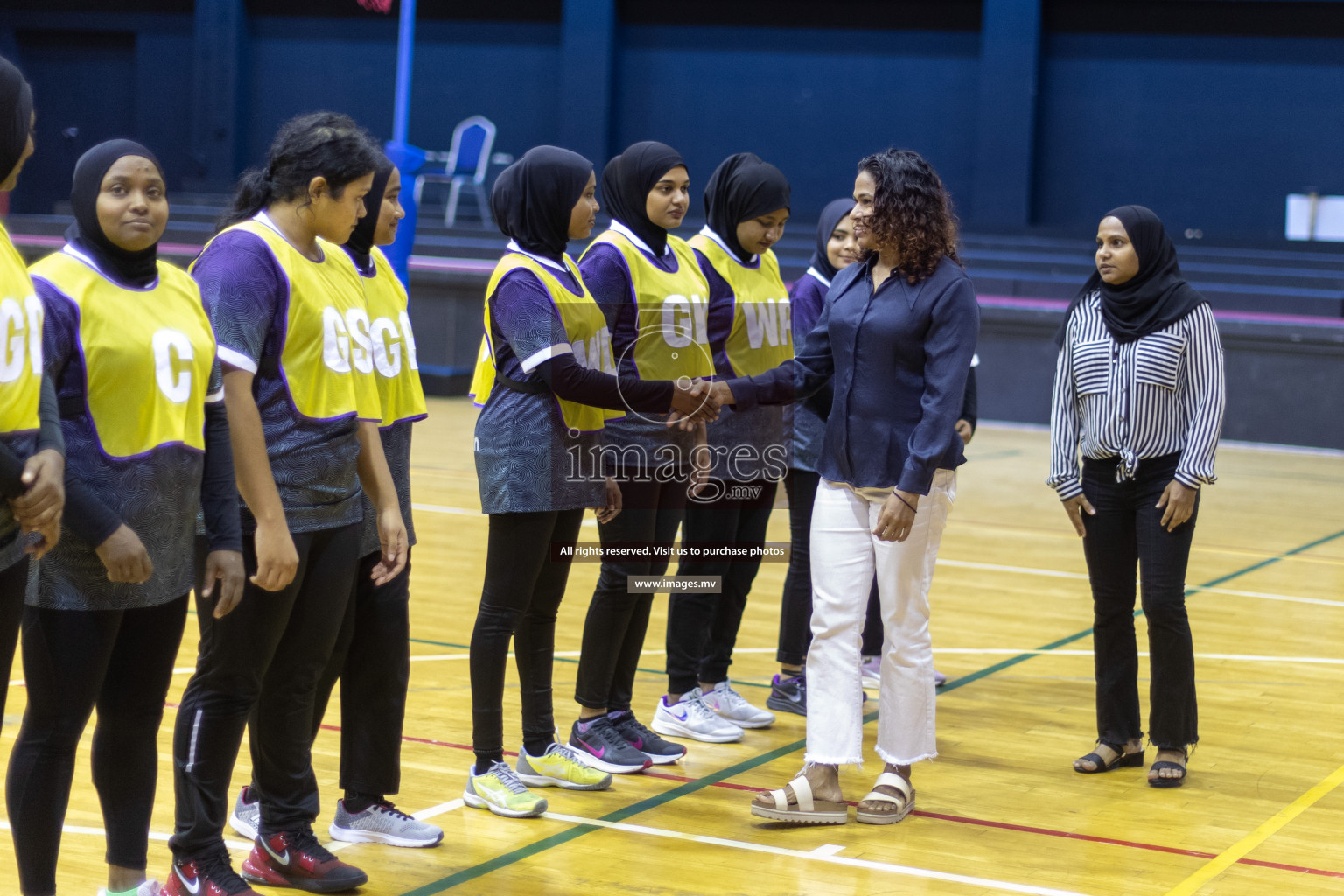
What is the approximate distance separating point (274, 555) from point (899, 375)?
4.60 feet

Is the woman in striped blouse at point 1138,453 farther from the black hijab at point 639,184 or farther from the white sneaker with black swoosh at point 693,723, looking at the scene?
the black hijab at point 639,184

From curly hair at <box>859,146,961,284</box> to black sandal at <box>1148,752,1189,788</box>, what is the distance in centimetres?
141

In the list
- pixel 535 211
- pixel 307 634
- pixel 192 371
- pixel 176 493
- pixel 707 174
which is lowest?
pixel 307 634

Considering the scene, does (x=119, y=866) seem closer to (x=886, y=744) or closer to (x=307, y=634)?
(x=307, y=634)

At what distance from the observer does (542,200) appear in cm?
322

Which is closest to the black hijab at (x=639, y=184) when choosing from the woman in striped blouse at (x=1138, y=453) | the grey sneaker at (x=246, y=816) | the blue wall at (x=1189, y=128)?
the woman in striped blouse at (x=1138, y=453)

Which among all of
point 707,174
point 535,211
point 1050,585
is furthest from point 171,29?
point 535,211

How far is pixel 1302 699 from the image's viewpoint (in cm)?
450

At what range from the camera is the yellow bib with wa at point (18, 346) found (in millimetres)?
2023

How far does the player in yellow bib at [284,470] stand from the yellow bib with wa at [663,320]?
0.95 m

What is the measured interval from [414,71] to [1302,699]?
46.1 ft

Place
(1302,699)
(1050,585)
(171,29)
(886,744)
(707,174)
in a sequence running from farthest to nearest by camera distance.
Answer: (171,29) → (707,174) → (1050,585) → (1302,699) → (886,744)

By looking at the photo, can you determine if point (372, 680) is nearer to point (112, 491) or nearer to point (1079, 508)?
point (112, 491)

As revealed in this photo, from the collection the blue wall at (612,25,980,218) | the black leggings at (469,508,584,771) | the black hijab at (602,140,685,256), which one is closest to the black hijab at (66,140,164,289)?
the black leggings at (469,508,584,771)
